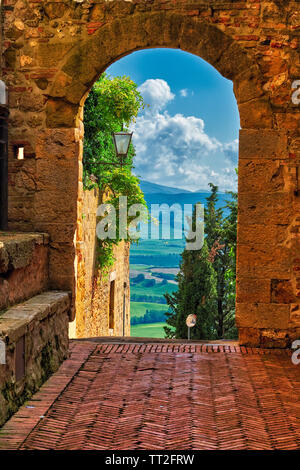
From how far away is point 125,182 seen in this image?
10250 millimetres

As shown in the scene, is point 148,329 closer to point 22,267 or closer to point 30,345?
point 22,267

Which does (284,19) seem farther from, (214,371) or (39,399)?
(39,399)

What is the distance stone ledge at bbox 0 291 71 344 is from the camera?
12.0 feet

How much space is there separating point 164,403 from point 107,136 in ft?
21.1

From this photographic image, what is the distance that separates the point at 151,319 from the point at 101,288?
21870 mm

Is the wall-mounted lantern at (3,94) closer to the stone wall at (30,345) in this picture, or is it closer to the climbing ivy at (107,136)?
the stone wall at (30,345)

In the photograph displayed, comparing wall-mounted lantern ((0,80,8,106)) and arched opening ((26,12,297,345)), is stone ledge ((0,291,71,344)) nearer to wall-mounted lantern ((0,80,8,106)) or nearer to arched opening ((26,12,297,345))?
arched opening ((26,12,297,345))

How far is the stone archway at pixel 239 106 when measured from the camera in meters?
5.65

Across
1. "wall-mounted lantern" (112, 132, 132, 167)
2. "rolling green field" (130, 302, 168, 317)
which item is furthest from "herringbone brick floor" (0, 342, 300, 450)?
"rolling green field" (130, 302, 168, 317)

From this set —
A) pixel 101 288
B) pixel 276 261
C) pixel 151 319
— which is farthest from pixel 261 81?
pixel 151 319

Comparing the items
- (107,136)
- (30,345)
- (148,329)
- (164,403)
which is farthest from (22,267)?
(148,329)

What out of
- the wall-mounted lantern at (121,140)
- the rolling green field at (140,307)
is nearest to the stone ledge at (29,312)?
the wall-mounted lantern at (121,140)

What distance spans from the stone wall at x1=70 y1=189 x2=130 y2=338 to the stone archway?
4.37 feet

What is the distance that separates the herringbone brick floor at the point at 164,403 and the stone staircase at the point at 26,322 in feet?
0.45
